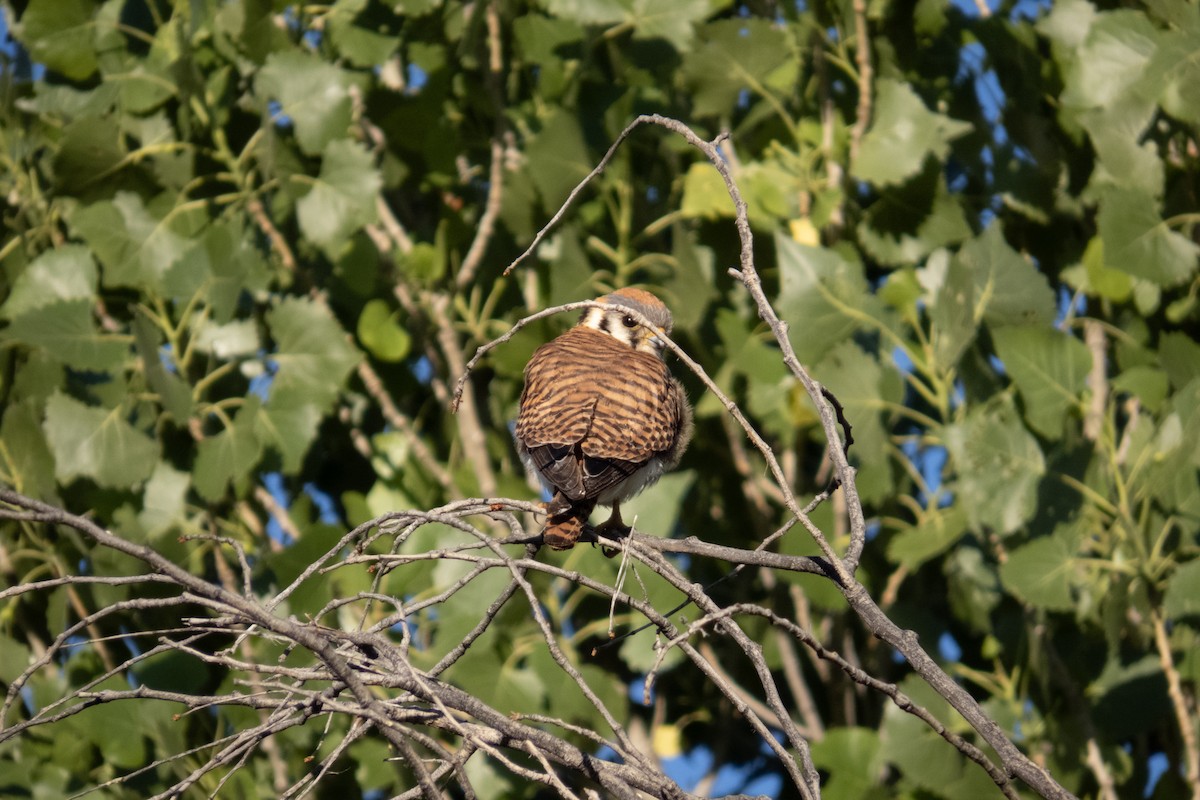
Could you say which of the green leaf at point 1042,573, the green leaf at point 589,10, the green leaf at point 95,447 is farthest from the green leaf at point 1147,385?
the green leaf at point 95,447

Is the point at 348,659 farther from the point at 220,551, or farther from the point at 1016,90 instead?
the point at 1016,90

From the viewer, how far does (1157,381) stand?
3553 mm

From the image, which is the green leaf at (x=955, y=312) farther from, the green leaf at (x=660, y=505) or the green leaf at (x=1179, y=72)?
the green leaf at (x=660, y=505)

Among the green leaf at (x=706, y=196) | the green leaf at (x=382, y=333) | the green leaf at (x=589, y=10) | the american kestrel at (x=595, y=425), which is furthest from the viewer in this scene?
the green leaf at (x=382, y=333)

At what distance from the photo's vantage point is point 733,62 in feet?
12.6

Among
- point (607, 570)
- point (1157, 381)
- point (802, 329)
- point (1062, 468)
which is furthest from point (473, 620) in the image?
point (1157, 381)

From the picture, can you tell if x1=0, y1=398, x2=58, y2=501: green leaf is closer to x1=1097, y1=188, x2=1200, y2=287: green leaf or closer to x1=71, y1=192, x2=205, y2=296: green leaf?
x1=71, y1=192, x2=205, y2=296: green leaf

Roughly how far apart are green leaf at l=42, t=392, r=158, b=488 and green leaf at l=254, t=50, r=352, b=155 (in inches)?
33.9

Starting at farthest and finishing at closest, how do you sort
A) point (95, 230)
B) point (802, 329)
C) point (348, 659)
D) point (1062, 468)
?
1. point (95, 230)
2. point (802, 329)
3. point (1062, 468)
4. point (348, 659)

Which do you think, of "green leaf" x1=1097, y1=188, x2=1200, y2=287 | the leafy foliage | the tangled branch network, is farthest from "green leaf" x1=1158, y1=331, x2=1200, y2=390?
the tangled branch network

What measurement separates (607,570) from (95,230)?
1614 mm

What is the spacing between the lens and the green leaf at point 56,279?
3721 mm

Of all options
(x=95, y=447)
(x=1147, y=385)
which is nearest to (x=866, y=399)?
(x=1147, y=385)

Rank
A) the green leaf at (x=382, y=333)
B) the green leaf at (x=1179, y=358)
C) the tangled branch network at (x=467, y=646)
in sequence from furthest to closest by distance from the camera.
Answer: the green leaf at (x=382, y=333) → the green leaf at (x=1179, y=358) → the tangled branch network at (x=467, y=646)
